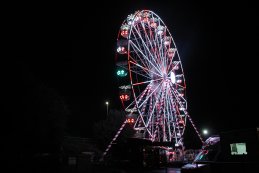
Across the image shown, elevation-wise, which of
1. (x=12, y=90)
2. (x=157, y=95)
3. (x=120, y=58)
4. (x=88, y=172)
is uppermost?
(x=120, y=58)

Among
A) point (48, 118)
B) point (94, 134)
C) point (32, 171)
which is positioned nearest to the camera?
point (32, 171)

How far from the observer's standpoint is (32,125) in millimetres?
17328

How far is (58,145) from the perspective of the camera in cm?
2158

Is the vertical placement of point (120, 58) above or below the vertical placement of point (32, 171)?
above

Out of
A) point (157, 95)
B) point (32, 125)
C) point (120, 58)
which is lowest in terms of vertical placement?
point (32, 125)

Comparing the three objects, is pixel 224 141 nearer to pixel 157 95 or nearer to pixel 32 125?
pixel 32 125

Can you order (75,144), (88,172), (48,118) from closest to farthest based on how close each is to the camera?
1. (88,172)
2. (48,118)
3. (75,144)

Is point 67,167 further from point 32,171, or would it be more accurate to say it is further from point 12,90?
point 12,90

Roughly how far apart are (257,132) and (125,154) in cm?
1047

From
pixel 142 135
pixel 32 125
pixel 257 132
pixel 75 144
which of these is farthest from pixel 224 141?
pixel 75 144

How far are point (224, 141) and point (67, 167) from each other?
8.55 m

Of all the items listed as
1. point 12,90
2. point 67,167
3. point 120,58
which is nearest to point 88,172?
point 67,167

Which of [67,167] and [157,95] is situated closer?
[67,167]

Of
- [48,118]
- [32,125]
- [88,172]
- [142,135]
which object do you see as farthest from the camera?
[142,135]
